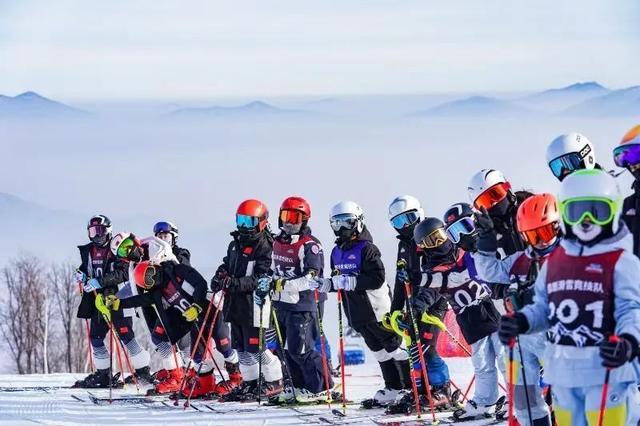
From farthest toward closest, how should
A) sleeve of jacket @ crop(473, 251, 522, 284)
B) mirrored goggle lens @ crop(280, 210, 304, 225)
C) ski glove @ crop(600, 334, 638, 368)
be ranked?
mirrored goggle lens @ crop(280, 210, 304, 225) → sleeve of jacket @ crop(473, 251, 522, 284) → ski glove @ crop(600, 334, 638, 368)

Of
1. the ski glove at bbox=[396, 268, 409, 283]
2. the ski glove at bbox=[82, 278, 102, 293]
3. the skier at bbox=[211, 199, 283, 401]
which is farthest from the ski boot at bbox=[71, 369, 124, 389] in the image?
the ski glove at bbox=[396, 268, 409, 283]

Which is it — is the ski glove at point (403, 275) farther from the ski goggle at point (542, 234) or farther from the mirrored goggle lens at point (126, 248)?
the mirrored goggle lens at point (126, 248)

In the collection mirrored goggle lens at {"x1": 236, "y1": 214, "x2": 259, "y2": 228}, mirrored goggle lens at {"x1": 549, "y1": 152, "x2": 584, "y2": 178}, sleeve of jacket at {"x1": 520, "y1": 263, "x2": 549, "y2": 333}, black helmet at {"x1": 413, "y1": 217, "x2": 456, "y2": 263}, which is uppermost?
mirrored goggle lens at {"x1": 236, "y1": 214, "x2": 259, "y2": 228}

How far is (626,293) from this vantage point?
19.6ft

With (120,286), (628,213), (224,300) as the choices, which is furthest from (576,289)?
(120,286)

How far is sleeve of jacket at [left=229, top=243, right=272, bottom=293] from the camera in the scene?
11.8 m

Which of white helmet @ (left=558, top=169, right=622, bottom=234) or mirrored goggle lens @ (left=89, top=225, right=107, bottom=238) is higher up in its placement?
mirrored goggle lens @ (left=89, top=225, right=107, bottom=238)

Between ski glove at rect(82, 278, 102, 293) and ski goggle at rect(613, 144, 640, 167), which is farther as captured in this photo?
ski glove at rect(82, 278, 102, 293)

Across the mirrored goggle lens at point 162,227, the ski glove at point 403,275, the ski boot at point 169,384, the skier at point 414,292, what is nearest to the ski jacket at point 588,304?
the ski glove at point 403,275

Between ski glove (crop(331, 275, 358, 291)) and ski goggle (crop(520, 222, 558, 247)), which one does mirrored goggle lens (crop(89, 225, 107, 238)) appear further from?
ski goggle (crop(520, 222, 558, 247))

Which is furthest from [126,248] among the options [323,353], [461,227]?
[461,227]

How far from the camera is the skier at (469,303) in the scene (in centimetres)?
948

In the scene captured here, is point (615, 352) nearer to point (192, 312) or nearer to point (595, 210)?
point (595, 210)

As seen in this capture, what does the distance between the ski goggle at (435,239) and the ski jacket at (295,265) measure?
180 centimetres
